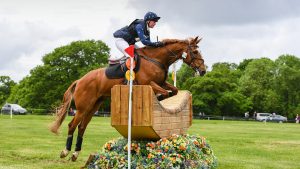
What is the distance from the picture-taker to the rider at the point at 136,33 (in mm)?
8656

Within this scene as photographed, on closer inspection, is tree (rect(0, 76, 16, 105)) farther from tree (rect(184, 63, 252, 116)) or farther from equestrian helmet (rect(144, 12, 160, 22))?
equestrian helmet (rect(144, 12, 160, 22))

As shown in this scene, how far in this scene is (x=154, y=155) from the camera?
848 cm

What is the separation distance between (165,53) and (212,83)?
58167 millimetres

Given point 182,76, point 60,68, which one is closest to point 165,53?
point 60,68

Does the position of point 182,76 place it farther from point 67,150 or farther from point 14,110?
point 67,150

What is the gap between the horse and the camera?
8664mm

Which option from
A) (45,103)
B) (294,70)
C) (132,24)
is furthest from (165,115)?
(294,70)

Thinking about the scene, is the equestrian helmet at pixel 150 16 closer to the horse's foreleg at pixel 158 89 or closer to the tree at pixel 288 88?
the horse's foreleg at pixel 158 89

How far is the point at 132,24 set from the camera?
29.6 ft

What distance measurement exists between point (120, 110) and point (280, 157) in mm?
7030

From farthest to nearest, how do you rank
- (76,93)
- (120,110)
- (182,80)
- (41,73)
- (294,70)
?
1. (182,80)
2. (294,70)
3. (41,73)
4. (76,93)
5. (120,110)

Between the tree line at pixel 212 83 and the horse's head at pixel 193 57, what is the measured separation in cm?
4809

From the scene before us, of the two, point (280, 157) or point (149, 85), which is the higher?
point (149, 85)

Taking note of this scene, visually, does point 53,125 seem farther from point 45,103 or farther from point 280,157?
point 45,103
